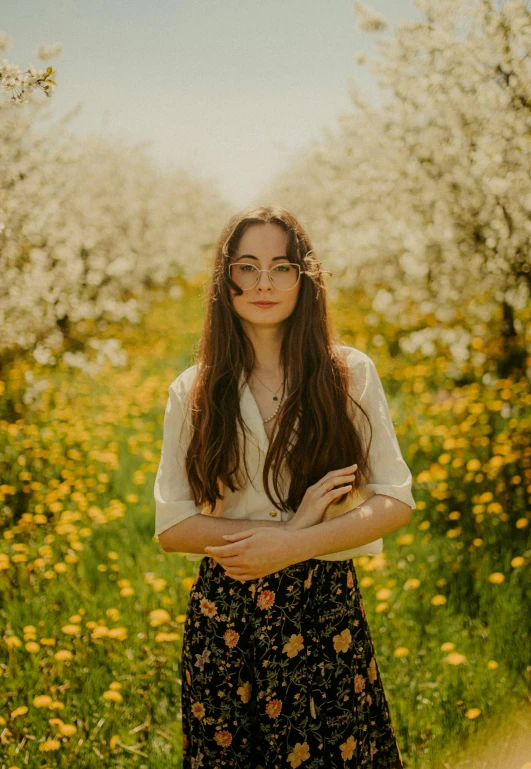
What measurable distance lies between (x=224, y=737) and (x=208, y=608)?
347 mm

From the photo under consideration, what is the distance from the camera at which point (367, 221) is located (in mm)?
6918

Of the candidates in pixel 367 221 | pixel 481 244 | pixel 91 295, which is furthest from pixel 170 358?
pixel 481 244

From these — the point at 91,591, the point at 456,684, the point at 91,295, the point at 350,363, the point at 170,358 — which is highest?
the point at 91,295

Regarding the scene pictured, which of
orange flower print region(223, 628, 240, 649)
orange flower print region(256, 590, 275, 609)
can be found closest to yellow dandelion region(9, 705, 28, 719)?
orange flower print region(223, 628, 240, 649)

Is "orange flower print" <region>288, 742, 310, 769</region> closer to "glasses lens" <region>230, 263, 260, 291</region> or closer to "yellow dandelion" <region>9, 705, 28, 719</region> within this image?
"yellow dandelion" <region>9, 705, 28, 719</region>

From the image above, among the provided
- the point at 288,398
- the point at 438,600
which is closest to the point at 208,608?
the point at 288,398

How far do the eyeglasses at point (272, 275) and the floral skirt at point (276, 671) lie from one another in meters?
0.76

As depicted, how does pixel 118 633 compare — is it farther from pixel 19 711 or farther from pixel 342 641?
pixel 342 641

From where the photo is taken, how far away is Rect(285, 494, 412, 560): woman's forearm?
4.91 feet

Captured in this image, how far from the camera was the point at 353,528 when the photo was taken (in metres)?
1.52

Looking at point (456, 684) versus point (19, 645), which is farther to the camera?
point (19, 645)

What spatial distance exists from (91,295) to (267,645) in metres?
7.31

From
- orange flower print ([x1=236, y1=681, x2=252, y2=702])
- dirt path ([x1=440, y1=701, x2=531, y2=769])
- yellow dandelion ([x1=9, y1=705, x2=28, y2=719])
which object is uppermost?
orange flower print ([x1=236, y1=681, x2=252, y2=702])

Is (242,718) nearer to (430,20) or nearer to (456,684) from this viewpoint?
(456,684)
